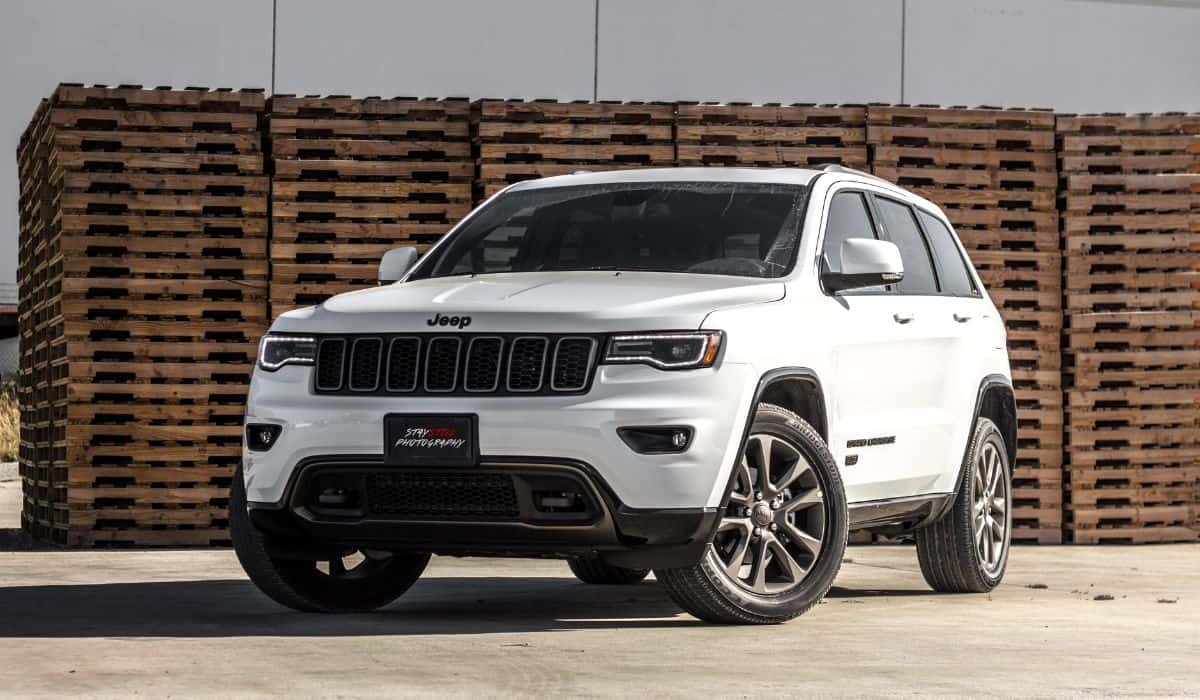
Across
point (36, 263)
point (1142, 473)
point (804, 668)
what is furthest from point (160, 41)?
point (804, 668)

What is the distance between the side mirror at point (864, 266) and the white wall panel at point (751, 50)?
1517 cm

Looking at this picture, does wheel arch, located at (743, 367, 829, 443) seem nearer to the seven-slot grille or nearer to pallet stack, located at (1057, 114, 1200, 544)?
the seven-slot grille

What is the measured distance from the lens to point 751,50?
23609mm

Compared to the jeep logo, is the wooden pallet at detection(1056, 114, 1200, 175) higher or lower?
higher

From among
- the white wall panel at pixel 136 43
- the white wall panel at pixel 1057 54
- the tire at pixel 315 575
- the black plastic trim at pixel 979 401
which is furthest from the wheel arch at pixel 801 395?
the white wall panel at pixel 1057 54

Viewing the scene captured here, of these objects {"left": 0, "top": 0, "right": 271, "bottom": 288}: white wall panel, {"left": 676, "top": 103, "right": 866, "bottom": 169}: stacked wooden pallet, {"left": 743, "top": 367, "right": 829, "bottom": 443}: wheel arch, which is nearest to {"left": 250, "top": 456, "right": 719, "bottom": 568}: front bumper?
{"left": 743, "top": 367, "right": 829, "bottom": 443}: wheel arch

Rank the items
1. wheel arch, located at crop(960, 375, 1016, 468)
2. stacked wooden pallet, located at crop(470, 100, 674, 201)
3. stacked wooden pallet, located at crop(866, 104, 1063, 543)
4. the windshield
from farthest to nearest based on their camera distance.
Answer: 1. stacked wooden pallet, located at crop(866, 104, 1063, 543)
2. stacked wooden pallet, located at crop(470, 100, 674, 201)
3. wheel arch, located at crop(960, 375, 1016, 468)
4. the windshield

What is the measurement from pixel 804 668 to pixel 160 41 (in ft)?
59.5

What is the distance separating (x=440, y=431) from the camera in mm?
7133

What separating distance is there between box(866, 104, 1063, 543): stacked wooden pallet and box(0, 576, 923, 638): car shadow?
14.7 ft

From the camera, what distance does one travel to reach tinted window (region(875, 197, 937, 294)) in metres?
9.35

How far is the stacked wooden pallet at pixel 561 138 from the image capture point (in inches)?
533

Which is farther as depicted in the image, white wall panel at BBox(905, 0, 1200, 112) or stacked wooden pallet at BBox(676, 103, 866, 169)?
white wall panel at BBox(905, 0, 1200, 112)


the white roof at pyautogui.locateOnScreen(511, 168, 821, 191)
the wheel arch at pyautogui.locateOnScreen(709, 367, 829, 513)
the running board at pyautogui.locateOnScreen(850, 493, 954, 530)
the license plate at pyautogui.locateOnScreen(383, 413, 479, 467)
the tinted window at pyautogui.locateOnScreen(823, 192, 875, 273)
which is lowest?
the running board at pyautogui.locateOnScreen(850, 493, 954, 530)
